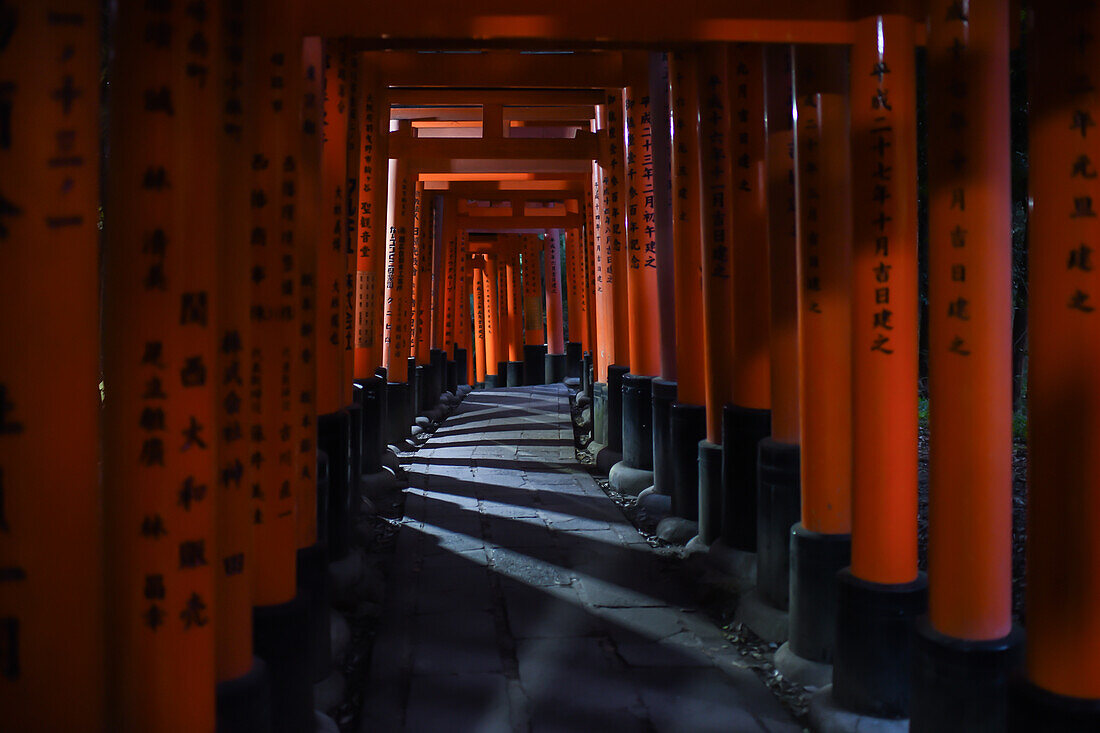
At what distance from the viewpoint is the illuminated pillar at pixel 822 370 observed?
150 inches

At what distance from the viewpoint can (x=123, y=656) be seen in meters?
2.11

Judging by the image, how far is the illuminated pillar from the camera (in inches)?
150

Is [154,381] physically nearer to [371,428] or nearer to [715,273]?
[715,273]

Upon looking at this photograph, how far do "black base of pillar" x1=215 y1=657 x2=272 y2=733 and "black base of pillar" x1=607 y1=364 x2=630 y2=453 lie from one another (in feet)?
21.5

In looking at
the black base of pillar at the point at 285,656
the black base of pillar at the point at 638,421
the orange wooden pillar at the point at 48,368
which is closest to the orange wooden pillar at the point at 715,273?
the black base of pillar at the point at 638,421

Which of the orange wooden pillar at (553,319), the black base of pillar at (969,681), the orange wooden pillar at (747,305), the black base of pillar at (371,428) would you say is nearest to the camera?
the black base of pillar at (969,681)

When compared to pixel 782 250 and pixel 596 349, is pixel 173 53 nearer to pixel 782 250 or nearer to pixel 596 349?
pixel 782 250

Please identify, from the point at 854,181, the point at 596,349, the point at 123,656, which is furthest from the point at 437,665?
the point at 596,349

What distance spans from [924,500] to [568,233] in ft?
41.9

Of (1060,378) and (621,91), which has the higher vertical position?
(621,91)

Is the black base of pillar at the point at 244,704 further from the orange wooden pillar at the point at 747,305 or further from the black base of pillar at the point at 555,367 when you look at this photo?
the black base of pillar at the point at 555,367

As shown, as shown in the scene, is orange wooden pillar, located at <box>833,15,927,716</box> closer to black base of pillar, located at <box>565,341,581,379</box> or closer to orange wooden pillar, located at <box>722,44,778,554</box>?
orange wooden pillar, located at <box>722,44,778,554</box>

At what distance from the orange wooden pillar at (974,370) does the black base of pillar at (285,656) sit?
2023 mm

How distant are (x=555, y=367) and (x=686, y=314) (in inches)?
615
